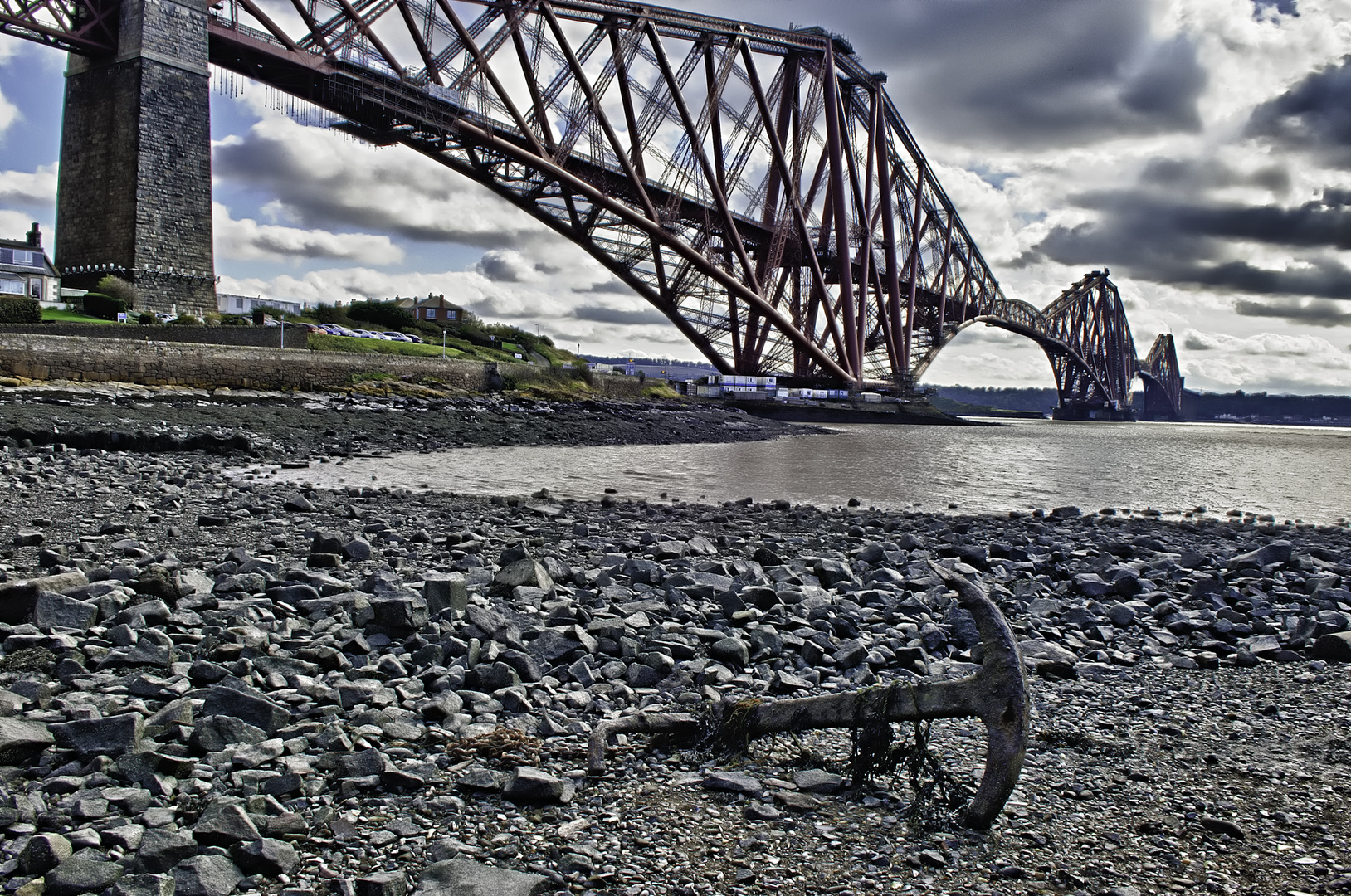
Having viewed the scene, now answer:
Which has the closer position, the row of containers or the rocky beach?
the rocky beach

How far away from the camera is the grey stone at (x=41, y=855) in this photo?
251 centimetres

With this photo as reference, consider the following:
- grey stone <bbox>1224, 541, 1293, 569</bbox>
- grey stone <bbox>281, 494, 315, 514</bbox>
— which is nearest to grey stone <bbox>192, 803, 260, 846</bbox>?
grey stone <bbox>281, 494, 315, 514</bbox>

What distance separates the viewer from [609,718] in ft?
12.9

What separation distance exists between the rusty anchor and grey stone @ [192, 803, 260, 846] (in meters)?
1.25

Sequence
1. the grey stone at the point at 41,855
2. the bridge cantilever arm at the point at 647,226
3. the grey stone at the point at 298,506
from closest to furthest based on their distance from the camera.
Answer: the grey stone at the point at 41,855, the grey stone at the point at 298,506, the bridge cantilever arm at the point at 647,226

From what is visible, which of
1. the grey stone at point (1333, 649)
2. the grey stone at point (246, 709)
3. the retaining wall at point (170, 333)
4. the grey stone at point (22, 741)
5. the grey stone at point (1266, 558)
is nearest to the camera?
the grey stone at point (22, 741)

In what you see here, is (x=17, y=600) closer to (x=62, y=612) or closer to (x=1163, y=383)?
(x=62, y=612)

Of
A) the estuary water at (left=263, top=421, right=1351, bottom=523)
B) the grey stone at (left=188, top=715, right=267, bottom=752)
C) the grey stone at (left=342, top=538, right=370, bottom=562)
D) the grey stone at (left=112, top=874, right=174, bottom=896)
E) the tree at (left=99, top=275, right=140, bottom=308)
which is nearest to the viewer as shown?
the grey stone at (left=112, top=874, right=174, bottom=896)

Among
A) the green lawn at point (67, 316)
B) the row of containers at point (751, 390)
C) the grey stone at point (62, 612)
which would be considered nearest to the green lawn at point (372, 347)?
the green lawn at point (67, 316)

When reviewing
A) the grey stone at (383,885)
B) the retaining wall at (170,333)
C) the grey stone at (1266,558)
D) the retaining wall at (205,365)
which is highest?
the retaining wall at (170,333)

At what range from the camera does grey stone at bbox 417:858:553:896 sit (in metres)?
2.54

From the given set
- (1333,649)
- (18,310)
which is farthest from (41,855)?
(18,310)

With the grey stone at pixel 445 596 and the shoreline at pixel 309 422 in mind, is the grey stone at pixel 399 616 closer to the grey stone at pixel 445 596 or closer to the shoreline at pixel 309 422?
the grey stone at pixel 445 596

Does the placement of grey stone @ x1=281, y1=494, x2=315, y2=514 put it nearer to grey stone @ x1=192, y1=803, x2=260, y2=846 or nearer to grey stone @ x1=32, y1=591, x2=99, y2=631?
grey stone @ x1=32, y1=591, x2=99, y2=631
